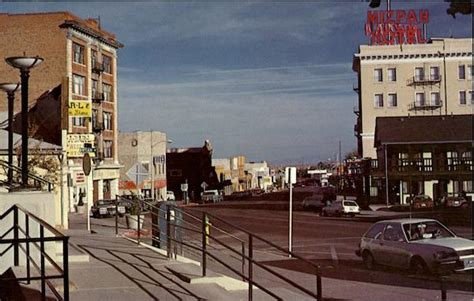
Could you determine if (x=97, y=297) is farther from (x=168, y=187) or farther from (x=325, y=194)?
(x=168, y=187)

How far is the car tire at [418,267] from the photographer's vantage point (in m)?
10.1

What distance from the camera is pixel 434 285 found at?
10219 millimetres

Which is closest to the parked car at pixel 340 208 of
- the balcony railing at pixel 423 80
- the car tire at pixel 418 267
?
the balcony railing at pixel 423 80

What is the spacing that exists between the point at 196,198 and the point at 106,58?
7.73 m

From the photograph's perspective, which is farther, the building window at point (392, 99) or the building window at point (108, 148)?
the building window at point (108, 148)

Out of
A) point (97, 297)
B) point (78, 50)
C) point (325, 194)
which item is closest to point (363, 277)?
point (97, 297)

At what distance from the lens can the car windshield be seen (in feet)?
34.2

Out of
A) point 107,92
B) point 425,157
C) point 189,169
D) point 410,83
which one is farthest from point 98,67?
point 425,157

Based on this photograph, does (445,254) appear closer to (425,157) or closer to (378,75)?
(425,157)

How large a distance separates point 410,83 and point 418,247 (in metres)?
3.62

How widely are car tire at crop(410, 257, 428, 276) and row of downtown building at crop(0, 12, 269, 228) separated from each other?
23.2 ft

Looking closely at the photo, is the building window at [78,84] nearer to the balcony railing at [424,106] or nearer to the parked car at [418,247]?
the balcony railing at [424,106]

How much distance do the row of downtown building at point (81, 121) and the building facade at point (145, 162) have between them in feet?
0.16

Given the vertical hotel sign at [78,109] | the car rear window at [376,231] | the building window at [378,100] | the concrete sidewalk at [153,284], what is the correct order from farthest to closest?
the vertical hotel sign at [78,109], the building window at [378,100], the car rear window at [376,231], the concrete sidewalk at [153,284]
